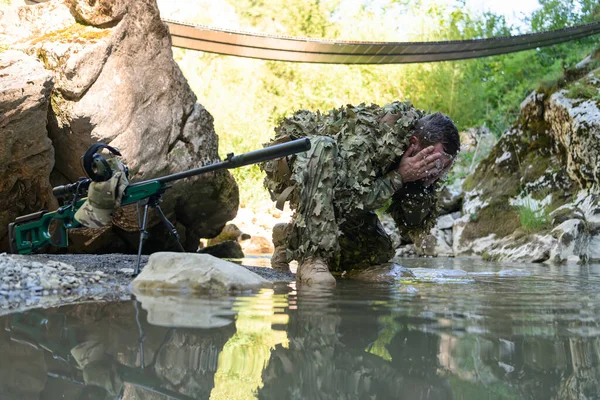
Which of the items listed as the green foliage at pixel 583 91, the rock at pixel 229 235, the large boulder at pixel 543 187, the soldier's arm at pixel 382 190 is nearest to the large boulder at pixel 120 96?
the soldier's arm at pixel 382 190

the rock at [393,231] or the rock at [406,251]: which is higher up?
the rock at [393,231]

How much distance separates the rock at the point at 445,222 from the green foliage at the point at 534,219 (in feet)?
7.29

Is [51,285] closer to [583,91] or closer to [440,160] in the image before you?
[440,160]

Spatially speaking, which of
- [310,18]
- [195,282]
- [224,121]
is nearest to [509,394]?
[195,282]

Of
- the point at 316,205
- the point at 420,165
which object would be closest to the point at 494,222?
the point at 420,165

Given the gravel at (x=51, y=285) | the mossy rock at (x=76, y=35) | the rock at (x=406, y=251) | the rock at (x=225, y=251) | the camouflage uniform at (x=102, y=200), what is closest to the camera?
the gravel at (x=51, y=285)

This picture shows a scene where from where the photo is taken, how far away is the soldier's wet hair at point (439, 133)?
346 centimetres

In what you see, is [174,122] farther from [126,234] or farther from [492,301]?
[492,301]

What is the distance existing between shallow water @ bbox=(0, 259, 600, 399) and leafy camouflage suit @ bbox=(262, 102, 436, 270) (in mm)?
1241

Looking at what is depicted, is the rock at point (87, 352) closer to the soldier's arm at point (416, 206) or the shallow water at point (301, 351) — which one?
the shallow water at point (301, 351)

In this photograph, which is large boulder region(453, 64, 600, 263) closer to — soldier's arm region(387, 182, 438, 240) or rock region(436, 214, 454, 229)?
rock region(436, 214, 454, 229)

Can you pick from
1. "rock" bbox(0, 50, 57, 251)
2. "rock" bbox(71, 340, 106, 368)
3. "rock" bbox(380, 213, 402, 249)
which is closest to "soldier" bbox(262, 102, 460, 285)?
"rock" bbox(71, 340, 106, 368)

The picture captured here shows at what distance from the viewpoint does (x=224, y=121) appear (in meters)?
18.1

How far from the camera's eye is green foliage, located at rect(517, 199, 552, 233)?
23.1ft
